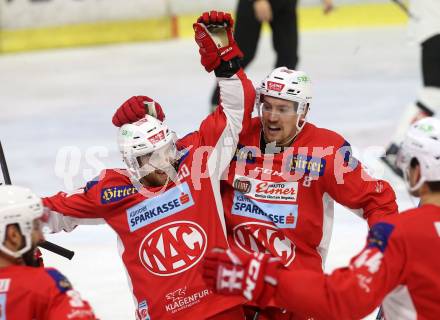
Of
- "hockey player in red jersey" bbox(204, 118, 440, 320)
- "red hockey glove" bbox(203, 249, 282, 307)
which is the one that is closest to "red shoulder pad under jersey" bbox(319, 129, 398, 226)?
"hockey player in red jersey" bbox(204, 118, 440, 320)

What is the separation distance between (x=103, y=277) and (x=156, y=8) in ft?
23.0

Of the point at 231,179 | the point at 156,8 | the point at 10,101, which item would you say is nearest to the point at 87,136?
the point at 10,101

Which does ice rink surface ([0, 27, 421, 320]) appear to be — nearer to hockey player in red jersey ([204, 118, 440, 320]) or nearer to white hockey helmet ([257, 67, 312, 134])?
white hockey helmet ([257, 67, 312, 134])

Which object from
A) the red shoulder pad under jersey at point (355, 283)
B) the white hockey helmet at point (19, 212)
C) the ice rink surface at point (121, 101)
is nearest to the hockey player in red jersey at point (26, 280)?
the white hockey helmet at point (19, 212)

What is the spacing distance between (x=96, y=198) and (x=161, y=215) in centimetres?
22

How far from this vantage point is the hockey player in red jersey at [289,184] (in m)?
3.32

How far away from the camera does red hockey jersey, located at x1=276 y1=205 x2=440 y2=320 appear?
2.30 m

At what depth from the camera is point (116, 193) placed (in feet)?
10.5

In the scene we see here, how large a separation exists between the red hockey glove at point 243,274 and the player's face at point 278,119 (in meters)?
1.05

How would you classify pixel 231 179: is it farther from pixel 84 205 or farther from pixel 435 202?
pixel 435 202

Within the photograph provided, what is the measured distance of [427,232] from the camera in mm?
2354

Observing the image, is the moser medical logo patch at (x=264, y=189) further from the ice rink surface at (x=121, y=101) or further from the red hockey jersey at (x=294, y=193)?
the ice rink surface at (x=121, y=101)

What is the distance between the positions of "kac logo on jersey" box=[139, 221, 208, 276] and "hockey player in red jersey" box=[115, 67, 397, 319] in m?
0.24

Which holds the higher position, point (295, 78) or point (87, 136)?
point (295, 78)
